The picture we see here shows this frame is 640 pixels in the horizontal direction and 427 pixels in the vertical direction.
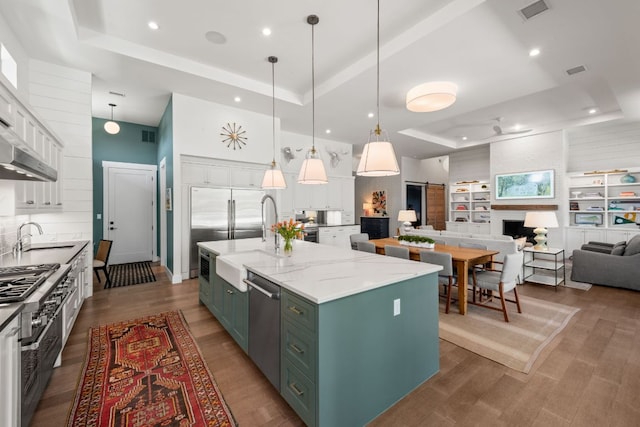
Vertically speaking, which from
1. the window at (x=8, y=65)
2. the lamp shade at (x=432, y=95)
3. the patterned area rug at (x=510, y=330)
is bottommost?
the patterned area rug at (x=510, y=330)

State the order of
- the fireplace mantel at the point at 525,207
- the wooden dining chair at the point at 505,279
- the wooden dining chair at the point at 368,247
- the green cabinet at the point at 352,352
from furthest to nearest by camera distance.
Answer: the fireplace mantel at the point at 525,207
the wooden dining chair at the point at 368,247
the wooden dining chair at the point at 505,279
the green cabinet at the point at 352,352

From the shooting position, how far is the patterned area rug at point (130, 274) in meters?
4.98

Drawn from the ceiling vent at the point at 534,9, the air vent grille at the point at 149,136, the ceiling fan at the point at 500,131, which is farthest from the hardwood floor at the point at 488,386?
the ceiling fan at the point at 500,131

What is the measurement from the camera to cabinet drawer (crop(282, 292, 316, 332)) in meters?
1.56

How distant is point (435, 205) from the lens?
35.9 feet

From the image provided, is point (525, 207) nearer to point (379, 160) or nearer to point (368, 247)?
point (368, 247)

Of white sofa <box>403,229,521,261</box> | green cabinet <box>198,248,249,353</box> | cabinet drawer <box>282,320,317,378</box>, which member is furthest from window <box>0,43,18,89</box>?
white sofa <box>403,229,521,261</box>

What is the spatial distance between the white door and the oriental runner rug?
4068 millimetres

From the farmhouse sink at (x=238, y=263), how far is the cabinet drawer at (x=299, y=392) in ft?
2.58

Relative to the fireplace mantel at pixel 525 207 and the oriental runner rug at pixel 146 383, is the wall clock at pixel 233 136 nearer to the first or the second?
the oriental runner rug at pixel 146 383

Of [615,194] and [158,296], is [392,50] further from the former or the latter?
[615,194]

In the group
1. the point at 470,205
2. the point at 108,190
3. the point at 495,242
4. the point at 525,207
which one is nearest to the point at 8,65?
the point at 108,190

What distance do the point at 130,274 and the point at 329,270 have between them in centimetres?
511

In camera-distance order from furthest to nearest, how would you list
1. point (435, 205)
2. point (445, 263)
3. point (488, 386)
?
1. point (435, 205)
2. point (445, 263)
3. point (488, 386)
